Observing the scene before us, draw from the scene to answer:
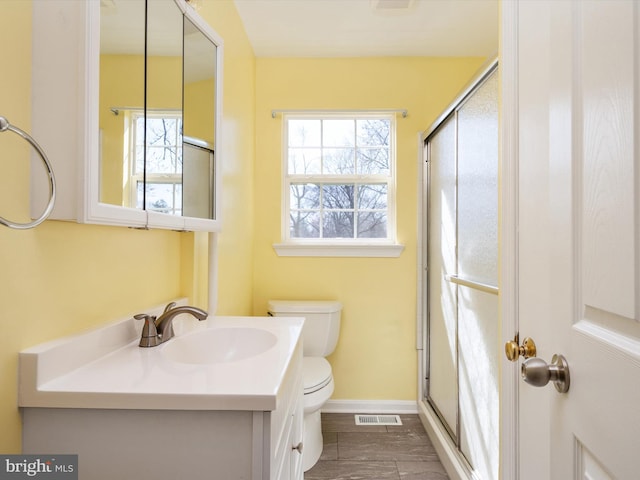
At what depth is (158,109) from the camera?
1.10m

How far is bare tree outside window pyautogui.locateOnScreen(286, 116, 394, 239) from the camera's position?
→ 2.52m

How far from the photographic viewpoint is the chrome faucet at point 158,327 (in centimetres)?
103

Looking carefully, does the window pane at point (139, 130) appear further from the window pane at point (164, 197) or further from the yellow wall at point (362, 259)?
the yellow wall at point (362, 259)

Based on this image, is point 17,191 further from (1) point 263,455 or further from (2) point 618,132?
(2) point 618,132

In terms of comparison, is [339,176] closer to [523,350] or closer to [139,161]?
[139,161]

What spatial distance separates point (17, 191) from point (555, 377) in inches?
44.0

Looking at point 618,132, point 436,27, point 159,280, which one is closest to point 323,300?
point 159,280

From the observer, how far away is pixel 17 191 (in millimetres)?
711

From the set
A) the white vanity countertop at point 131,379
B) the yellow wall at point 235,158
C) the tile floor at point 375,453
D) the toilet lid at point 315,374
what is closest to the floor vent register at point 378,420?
the tile floor at point 375,453

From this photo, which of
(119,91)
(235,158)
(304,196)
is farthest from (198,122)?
(304,196)

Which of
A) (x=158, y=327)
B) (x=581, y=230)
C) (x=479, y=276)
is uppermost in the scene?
(x=581, y=230)

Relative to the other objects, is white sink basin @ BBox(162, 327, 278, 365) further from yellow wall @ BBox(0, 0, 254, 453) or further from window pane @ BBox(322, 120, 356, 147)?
window pane @ BBox(322, 120, 356, 147)

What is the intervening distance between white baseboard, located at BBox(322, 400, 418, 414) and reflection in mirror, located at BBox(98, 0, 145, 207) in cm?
204

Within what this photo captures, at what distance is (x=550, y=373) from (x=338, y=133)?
7.16 ft
